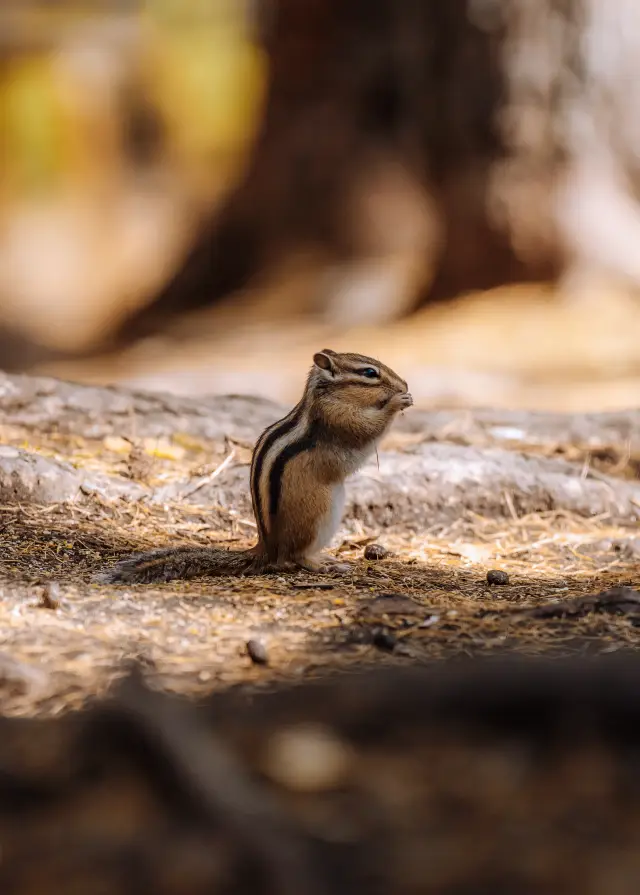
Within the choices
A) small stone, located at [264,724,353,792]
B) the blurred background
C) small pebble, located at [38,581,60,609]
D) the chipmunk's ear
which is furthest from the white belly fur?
the blurred background

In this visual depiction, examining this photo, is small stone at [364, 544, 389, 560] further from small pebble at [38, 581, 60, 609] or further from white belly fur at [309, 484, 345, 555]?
small pebble at [38, 581, 60, 609]

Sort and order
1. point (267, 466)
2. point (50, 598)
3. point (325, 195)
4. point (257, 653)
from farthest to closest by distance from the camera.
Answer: point (325, 195), point (267, 466), point (50, 598), point (257, 653)

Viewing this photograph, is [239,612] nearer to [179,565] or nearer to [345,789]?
[179,565]

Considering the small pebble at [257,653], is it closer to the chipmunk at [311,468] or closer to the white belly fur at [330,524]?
the chipmunk at [311,468]

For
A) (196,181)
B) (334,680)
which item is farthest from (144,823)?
(196,181)

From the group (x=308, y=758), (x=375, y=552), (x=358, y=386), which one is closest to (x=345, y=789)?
(x=308, y=758)

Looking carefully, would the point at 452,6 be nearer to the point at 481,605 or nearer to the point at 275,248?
the point at 275,248
